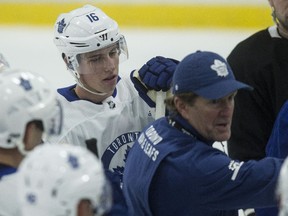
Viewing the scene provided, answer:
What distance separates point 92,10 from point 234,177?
102cm

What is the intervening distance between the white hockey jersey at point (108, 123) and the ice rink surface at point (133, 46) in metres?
1.61

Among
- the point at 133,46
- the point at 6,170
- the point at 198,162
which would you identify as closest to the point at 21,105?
the point at 6,170

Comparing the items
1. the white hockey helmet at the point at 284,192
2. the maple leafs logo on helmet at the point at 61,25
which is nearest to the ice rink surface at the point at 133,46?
the maple leafs logo on helmet at the point at 61,25

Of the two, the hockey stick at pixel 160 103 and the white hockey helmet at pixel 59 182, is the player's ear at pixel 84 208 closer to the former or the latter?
the white hockey helmet at pixel 59 182

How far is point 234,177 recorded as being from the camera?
2.45 metres

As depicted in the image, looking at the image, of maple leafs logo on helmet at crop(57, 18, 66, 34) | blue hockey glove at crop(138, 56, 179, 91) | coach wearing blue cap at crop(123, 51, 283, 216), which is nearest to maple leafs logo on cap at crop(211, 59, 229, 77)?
coach wearing blue cap at crop(123, 51, 283, 216)

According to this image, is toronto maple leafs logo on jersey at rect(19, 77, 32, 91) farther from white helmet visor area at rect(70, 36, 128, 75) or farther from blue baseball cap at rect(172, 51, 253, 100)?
white helmet visor area at rect(70, 36, 128, 75)

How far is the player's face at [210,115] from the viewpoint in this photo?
8.25ft

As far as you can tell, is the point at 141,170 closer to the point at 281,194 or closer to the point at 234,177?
the point at 234,177

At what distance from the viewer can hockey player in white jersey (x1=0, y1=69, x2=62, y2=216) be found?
6.90 feet

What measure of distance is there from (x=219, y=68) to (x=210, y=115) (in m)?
0.12

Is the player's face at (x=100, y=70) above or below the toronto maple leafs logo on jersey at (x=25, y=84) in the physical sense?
below

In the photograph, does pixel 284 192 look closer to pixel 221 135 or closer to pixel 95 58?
pixel 221 135

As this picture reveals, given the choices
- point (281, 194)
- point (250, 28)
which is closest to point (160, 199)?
point (281, 194)
